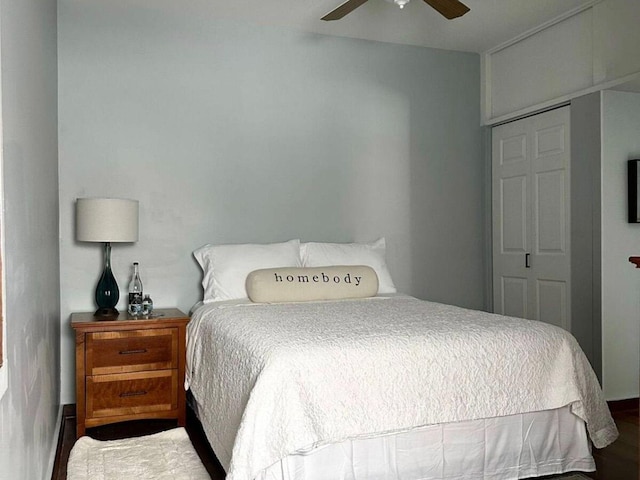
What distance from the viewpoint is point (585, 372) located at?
263 cm

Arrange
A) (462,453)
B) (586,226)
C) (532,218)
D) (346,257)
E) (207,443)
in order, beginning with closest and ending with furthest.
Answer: (462,453)
(207,443)
(586,226)
(346,257)
(532,218)

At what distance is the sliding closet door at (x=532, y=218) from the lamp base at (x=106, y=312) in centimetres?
284

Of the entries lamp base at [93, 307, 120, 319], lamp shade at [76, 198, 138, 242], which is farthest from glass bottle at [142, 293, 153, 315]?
lamp shade at [76, 198, 138, 242]

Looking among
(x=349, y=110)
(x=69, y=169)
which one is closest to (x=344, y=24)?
(x=349, y=110)

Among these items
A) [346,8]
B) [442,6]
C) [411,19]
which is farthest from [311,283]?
[411,19]

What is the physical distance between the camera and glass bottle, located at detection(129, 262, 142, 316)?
11.6ft

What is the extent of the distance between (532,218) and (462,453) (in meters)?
2.34

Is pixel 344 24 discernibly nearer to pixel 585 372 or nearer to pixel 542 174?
pixel 542 174

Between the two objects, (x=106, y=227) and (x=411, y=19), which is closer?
(x=106, y=227)

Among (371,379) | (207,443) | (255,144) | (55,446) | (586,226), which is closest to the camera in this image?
(371,379)

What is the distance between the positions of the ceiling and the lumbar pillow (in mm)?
1661

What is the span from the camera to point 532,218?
436 cm

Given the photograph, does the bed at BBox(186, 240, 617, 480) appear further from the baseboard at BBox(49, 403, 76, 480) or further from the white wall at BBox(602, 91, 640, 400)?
the white wall at BBox(602, 91, 640, 400)

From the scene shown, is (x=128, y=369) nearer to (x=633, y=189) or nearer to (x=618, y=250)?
(x=618, y=250)
